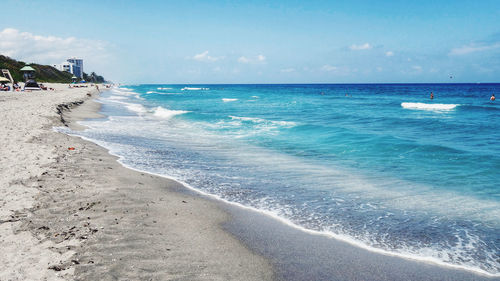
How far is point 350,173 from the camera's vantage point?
32.9ft

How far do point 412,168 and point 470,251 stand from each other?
584 centimetres

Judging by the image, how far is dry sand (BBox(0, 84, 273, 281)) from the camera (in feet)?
12.9

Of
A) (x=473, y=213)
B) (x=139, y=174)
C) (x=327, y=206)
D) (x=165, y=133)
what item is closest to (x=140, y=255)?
(x=327, y=206)

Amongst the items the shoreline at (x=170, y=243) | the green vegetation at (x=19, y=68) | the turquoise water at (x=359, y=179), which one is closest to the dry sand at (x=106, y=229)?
the shoreline at (x=170, y=243)

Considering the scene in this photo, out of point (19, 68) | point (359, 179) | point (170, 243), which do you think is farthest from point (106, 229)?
point (19, 68)

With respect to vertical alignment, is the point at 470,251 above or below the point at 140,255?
below

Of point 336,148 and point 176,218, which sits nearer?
point 176,218

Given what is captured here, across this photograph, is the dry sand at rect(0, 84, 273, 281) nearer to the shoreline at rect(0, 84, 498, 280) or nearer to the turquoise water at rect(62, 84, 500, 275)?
the shoreline at rect(0, 84, 498, 280)

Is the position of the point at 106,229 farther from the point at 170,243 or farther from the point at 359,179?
the point at 359,179

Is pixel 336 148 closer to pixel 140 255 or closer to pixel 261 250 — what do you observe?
pixel 261 250

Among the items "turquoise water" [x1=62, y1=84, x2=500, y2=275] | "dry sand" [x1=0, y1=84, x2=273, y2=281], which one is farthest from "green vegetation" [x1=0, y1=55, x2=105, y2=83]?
"dry sand" [x1=0, y1=84, x2=273, y2=281]

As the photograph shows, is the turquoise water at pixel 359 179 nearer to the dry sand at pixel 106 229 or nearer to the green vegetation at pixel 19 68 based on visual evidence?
the dry sand at pixel 106 229

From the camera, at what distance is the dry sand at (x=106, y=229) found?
3936 millimetres

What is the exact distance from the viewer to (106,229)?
498 cm
